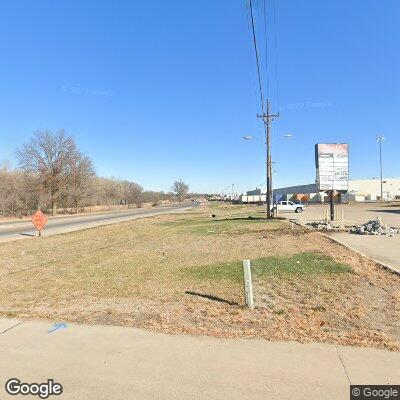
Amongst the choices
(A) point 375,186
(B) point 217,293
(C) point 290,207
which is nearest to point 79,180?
(C) point 290,207

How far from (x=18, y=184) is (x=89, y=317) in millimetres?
62261

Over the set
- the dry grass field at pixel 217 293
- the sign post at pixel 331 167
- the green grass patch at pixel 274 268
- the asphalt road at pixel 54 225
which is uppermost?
the sign post at pixel 331 167

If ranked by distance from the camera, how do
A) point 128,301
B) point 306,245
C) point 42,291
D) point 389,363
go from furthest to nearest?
point 306,245
point 42,291
point 128,301
point 389,363

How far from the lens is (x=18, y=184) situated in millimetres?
62375

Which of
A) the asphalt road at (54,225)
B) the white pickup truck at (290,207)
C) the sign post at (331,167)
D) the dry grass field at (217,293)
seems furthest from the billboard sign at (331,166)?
the white pickup truck at (290,207)

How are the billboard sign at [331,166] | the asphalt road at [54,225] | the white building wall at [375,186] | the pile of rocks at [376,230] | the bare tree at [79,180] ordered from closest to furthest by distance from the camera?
the pile of rocks at [376,230]
the asphalt road at [54,225]
the billboard sign at [331,166]
the bare tree at [79,180]
the white building wall at [375,186]

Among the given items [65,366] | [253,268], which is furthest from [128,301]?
[253,268]

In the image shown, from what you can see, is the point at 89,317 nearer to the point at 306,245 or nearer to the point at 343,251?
the point at 343,251

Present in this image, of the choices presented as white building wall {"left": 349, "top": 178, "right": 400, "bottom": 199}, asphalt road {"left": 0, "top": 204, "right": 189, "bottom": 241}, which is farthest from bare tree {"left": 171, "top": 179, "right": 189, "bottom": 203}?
asphalt road {"left": 0, "top": 204, "right": 189, "bottom": 241}

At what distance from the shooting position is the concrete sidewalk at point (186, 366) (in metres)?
3.77

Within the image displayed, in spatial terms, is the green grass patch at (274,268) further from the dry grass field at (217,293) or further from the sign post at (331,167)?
the sign post at (331,167)

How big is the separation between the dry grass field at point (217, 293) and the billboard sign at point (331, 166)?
19476 millimetres

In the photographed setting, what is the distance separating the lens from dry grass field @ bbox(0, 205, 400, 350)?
5.60 meters

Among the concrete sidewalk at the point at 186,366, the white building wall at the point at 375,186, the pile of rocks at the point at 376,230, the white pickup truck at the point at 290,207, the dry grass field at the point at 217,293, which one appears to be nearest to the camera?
the concrete sidewalk at the point at 186,366
